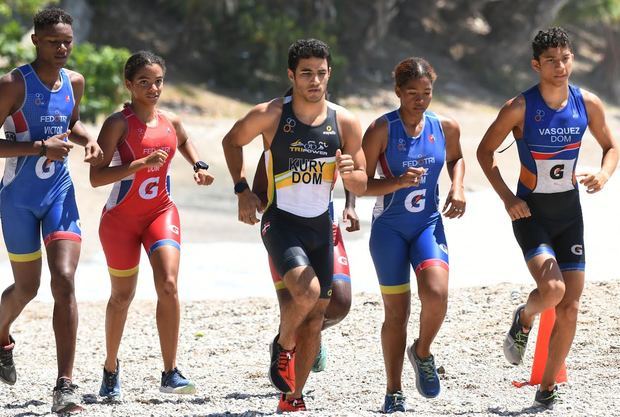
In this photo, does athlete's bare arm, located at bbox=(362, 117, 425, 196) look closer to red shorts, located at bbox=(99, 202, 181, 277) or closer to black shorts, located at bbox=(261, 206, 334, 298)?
black shorts, located at bbox=(261, 206, 334, 298)

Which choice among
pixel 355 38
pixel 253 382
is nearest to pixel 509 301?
pixel 253 382

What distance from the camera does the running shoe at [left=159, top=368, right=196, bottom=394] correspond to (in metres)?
7.66

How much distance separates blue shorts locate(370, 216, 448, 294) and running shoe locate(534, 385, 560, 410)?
0.96m

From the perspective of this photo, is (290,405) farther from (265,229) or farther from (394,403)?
(265,229)

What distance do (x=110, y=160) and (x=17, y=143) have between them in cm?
57

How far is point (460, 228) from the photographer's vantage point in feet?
51.5

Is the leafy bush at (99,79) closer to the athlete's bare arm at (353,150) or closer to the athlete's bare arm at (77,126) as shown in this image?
the athlete's bare arm at (77,126)

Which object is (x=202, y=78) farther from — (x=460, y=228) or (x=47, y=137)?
(x=47, y=137)

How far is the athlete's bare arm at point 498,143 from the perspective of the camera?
7445 mm

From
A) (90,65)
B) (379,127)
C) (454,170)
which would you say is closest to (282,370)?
(379,127)

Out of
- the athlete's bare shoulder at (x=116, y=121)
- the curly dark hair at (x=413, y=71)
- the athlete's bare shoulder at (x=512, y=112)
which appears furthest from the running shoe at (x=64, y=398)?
the athlete's bare shoulder at (x=512, y=112)

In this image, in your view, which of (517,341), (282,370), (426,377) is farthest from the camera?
(517,341)

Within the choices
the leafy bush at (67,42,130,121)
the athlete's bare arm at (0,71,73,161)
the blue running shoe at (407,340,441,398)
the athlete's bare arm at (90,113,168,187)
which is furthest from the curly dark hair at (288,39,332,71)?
the leafy bush at (67,42,130,121)

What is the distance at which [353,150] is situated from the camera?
7.16 metres
